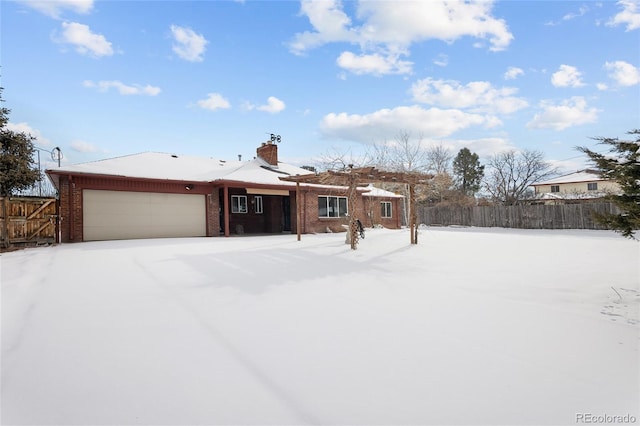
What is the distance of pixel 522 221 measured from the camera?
20.6m

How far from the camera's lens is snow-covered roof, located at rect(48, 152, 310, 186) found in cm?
1398

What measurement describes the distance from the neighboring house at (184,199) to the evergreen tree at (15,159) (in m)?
0.90

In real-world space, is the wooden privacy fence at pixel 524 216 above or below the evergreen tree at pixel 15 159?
below

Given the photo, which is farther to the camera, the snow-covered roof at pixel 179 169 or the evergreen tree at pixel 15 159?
the snow-covered roof at pixel 179 169

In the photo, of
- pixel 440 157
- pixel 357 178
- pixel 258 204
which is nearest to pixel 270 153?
pixel 258 204

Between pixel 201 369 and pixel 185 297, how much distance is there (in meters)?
2.35

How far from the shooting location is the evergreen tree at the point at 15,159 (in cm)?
1273

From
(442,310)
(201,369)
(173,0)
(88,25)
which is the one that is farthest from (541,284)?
(88,25)

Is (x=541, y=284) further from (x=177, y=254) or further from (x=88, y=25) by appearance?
(x=88, y=25)

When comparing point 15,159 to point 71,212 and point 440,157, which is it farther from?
point 440,157

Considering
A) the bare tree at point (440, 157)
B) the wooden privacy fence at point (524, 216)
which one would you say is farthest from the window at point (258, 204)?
the bare tree at point (440, 157)

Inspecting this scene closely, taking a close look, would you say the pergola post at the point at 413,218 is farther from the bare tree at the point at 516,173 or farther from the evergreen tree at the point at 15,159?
the bare tree at the point at 516,173

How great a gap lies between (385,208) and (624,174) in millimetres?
18779
